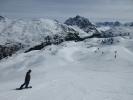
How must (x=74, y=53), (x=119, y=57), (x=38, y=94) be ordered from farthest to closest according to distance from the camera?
1. (x=74, y=53)
2. (x=119, y=57)
3. (x=38, y=94)

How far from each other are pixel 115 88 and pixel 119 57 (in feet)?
111

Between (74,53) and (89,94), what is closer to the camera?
(89,94)

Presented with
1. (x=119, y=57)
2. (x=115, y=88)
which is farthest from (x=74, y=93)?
(x=119, y=57)

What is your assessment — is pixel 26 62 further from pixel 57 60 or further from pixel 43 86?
pixel 43 86

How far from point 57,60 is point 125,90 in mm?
40321

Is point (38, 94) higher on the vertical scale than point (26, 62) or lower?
higher

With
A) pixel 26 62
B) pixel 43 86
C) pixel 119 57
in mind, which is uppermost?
pixel 43 86

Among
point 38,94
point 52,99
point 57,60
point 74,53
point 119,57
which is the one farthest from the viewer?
point 74,53

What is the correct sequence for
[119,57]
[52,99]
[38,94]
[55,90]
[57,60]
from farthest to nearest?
[57,60] < [119,57] < [55,90] < [38,94] < [52,99]

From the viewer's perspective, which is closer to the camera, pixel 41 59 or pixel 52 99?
pixel 52 99

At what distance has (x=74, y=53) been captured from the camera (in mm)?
73062

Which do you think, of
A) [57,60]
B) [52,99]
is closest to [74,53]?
[57,60]

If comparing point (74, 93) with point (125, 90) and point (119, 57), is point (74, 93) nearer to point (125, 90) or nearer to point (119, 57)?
point (125, 90)

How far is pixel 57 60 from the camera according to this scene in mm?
60406
